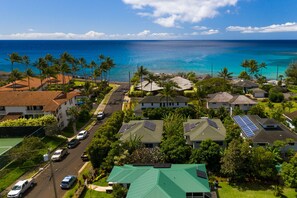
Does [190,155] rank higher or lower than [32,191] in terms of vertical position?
higher

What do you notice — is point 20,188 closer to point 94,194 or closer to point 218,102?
point 94,194

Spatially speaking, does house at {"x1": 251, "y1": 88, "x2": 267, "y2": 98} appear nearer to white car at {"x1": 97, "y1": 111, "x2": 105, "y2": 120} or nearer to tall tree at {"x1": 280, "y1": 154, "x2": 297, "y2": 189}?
white car at {"x1": 97, "y1": 111, "x2": 105, "y2": 120}

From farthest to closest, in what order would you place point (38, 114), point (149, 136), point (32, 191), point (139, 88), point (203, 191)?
1. point (139, 88)
2. point (38, 114)
3. point (149, 136)
4. point (32, 191)
5. point (203, 191)

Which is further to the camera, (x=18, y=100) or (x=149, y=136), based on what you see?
(x=18, y=100)

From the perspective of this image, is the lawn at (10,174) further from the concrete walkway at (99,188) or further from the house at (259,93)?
the house at (259,93)

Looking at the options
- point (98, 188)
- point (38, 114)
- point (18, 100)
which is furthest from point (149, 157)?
point (18, 100)

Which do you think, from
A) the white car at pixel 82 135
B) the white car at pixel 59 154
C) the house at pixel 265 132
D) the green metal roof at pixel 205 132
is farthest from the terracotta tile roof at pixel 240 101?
the white car at pixel 59 154

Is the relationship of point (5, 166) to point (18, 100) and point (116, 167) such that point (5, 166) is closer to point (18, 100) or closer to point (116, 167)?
point (116, 167)
